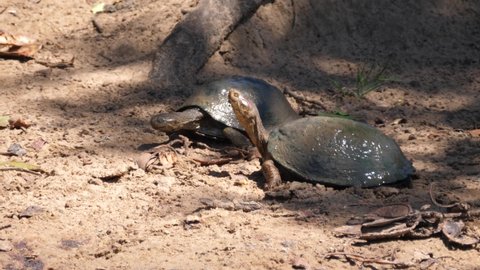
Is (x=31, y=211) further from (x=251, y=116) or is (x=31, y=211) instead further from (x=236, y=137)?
(x=236, y=137)

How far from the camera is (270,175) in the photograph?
5691 mm

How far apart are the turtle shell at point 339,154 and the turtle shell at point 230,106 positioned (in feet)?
2.19

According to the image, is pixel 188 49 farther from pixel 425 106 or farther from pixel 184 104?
pixel 425 106

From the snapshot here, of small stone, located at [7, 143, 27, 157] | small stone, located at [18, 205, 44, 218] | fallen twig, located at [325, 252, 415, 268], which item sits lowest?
small stone, located at [7, 143, 27, 157]

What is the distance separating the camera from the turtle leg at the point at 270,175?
5.61 metres

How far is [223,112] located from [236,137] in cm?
26

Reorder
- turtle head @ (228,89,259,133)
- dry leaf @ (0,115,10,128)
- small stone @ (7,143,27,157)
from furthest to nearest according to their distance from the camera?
dry leaf @ (0,115,10,128) → turtle head @ (228,89,259,133) → small stone @ (7,143,27,157)

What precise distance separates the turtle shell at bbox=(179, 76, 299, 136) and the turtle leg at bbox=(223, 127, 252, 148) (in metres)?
0.04

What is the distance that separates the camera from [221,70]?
7.59 meters

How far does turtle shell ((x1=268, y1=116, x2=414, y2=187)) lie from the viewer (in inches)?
220

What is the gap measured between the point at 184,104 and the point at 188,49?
30.7 inches

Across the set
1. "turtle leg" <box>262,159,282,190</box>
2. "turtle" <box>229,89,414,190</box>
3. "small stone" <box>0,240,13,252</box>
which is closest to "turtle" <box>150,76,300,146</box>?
"turtle" <box>229,89,414,190</box>

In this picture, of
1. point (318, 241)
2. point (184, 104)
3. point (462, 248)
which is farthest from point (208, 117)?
point (462, 248)

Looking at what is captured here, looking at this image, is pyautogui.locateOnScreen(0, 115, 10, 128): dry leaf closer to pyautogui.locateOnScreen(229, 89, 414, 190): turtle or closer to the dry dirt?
the dry dirt
